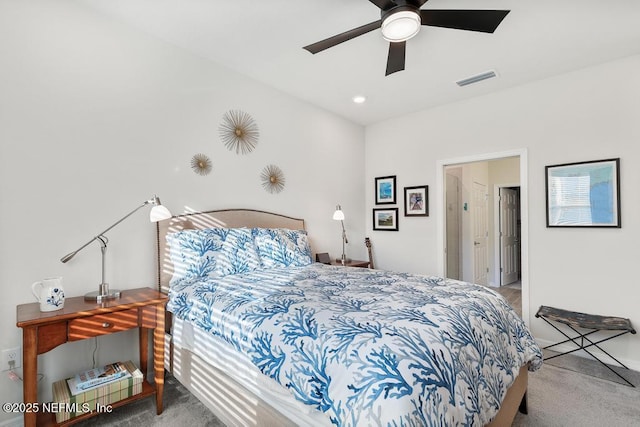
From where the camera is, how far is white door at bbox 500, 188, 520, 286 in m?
5.96

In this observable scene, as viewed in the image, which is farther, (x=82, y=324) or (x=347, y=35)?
(x=347, y=35)

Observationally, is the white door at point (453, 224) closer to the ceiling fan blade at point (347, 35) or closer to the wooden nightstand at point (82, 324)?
the ceiling fan blade at point (347, 35)

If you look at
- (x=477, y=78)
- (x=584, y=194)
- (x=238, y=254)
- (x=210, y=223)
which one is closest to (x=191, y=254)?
(x=238, y=254)

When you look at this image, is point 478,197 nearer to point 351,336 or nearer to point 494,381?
point 494,381

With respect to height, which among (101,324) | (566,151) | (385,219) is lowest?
(101,324)

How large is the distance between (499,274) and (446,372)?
549cm

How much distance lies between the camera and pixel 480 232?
571 cm

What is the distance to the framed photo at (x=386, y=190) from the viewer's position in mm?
4473

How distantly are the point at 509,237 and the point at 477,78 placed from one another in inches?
162

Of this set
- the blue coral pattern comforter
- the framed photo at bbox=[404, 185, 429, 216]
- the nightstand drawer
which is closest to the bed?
the blue coral pattern comforter

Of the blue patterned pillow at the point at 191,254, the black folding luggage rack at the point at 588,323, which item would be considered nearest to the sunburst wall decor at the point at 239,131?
the blue patterned pillow at the point at 191,254

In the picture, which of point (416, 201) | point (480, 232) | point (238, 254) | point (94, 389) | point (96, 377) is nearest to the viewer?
point (94, 389)

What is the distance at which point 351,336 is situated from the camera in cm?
126

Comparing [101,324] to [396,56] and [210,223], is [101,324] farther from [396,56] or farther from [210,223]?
[396,56]
